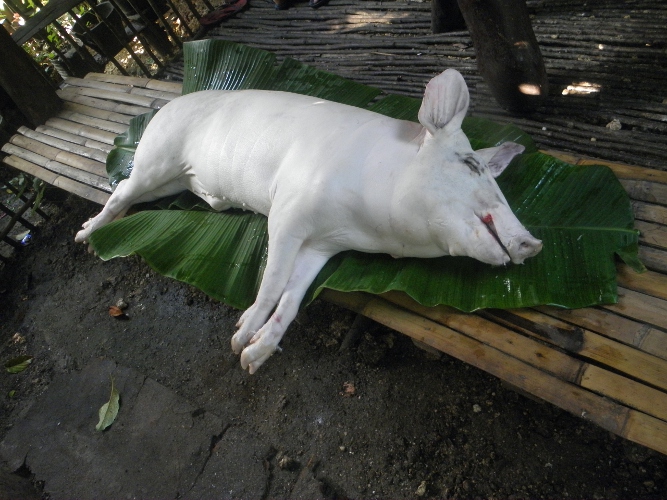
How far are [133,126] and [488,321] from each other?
3010mm

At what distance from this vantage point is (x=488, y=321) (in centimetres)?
211

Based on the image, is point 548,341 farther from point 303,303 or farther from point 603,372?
point 303,303

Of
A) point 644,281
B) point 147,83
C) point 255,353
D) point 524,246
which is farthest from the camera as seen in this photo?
point 147,83

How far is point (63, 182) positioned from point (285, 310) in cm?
277

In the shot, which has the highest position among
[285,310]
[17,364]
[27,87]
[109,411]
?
[27,87]

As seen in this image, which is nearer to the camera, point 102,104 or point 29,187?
point 102,104

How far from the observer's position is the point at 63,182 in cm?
401

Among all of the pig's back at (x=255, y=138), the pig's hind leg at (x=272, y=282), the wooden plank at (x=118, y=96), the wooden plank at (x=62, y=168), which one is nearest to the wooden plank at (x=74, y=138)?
the wooden plank at (x=62, y=168)

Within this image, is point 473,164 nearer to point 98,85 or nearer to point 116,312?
point 116,312

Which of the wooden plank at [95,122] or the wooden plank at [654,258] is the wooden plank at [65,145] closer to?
the wooden plank at [95,122]

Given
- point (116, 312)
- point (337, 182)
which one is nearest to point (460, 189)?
point (337, 182)

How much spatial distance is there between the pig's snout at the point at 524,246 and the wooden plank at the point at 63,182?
298 centimetres

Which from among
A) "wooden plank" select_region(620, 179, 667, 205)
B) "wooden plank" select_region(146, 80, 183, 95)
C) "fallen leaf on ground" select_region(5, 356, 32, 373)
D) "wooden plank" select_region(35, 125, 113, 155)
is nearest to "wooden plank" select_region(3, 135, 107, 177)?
"wooden plank" select_region(35, 125, 113, 155)

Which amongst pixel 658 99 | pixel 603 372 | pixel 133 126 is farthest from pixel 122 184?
pixel 658 99
